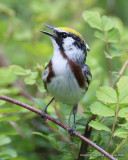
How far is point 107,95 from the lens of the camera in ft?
6.65

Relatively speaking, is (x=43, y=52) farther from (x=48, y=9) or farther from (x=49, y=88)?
(x=49, y=88)

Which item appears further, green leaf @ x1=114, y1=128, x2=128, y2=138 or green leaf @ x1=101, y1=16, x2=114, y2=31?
green leaf @ x1=101, y1=16, x2=114, y2=31

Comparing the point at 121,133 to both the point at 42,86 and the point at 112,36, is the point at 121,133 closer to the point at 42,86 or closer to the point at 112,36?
the point at 112,36

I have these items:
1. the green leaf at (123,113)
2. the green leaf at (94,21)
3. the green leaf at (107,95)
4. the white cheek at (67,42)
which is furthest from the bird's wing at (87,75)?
the green leaf at (123,113)

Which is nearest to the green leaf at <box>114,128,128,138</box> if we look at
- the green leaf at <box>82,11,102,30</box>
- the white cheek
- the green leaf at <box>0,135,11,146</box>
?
the green leaf at <box>0,135,11,146</box>

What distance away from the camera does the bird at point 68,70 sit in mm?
2578

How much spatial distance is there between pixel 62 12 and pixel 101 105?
2.93m

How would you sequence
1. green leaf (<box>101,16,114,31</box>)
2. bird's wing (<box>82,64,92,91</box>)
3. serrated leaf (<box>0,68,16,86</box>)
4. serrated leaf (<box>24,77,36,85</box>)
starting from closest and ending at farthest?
serrated leaf (<box>24,77,36,85</box>) → green leaf (<box>101,16,114,31</box>) → bird's wing (<box>82,64,92,91</box>) → serrated leaf (<box>0,68,16,86</box>)

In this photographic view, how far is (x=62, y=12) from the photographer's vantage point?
185 inches

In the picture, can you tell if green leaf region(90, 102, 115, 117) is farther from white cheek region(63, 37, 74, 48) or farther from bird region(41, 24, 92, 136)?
white cheek region(63, 37, 74, 48)

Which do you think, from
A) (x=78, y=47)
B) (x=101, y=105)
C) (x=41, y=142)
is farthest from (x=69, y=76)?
(x=41, y=142)

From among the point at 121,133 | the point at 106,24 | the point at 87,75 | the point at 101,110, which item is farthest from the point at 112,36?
the point at 121,133

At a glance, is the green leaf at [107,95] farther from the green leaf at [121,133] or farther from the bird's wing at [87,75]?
the bird's wing at [87,75]

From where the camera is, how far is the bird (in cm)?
258
